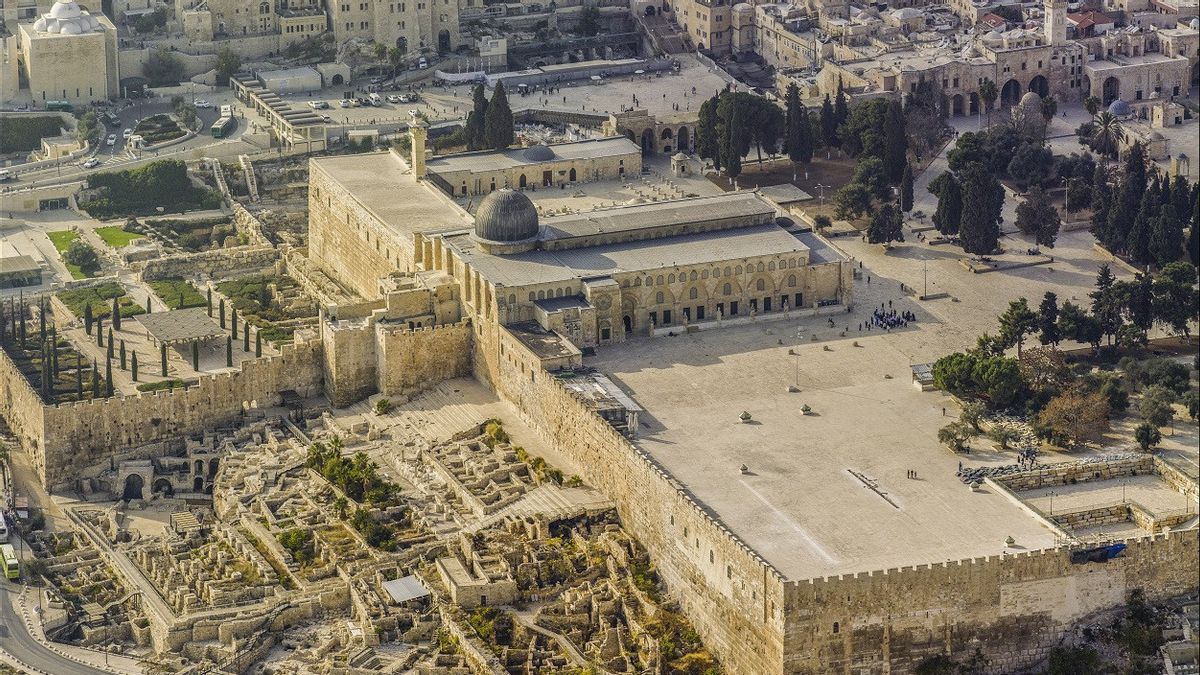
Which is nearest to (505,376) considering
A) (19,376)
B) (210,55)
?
(19,376)

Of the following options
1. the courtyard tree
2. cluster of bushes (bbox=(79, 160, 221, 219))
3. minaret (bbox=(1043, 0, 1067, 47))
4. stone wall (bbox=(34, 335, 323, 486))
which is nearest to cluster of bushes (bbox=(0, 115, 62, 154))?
cluster of bushes (bbox=(79, 160, 221, 219))

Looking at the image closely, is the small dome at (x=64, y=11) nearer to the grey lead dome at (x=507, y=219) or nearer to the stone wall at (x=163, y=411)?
the stone wall at (x=163, y=411)

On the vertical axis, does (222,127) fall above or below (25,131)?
above

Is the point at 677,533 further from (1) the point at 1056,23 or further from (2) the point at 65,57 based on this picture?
(2) the point at 65,57

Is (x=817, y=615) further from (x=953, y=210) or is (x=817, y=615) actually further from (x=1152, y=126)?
(x=1152, y=126)

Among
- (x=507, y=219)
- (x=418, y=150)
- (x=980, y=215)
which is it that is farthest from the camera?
(x=418, y=150)

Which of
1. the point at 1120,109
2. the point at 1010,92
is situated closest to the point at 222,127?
the point at 1010,92

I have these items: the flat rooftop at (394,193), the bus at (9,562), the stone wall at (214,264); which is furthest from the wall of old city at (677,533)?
the stone wall at (214,264)
